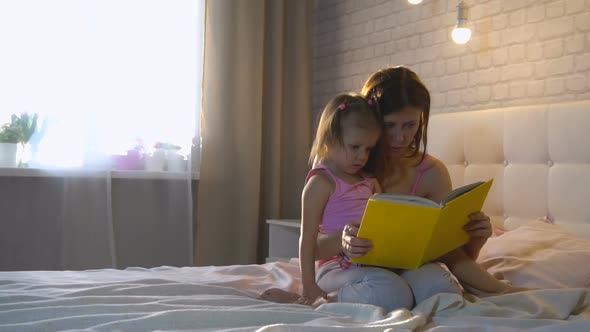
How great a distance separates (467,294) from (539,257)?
359 mm

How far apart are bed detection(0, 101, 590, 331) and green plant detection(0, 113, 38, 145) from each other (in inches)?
45.2

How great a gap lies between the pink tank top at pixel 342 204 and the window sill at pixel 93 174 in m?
1.68

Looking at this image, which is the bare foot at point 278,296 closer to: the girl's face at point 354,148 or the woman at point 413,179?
the woman at point 413,179

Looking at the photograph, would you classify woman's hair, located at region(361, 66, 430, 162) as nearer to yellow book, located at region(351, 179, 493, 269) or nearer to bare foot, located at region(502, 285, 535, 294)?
yellow book, located at region(351, 179, 493, 269)

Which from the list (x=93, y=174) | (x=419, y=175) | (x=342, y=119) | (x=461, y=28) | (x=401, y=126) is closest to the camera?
(x=342, y=119)

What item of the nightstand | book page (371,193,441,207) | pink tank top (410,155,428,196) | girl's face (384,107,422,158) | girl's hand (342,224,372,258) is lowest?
the nightstand

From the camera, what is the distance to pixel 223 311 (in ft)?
4.38

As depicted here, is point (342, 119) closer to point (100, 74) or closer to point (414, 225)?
point (414, 225)

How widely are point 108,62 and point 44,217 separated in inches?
33.0

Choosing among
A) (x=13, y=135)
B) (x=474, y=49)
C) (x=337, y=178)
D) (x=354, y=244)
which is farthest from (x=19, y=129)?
(x=474, y=49)

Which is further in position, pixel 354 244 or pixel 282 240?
pixel 282 240

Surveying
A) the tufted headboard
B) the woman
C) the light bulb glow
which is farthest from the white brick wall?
the woman

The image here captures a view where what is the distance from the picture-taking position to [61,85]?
9.98 feet

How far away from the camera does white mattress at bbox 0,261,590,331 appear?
1.25m
